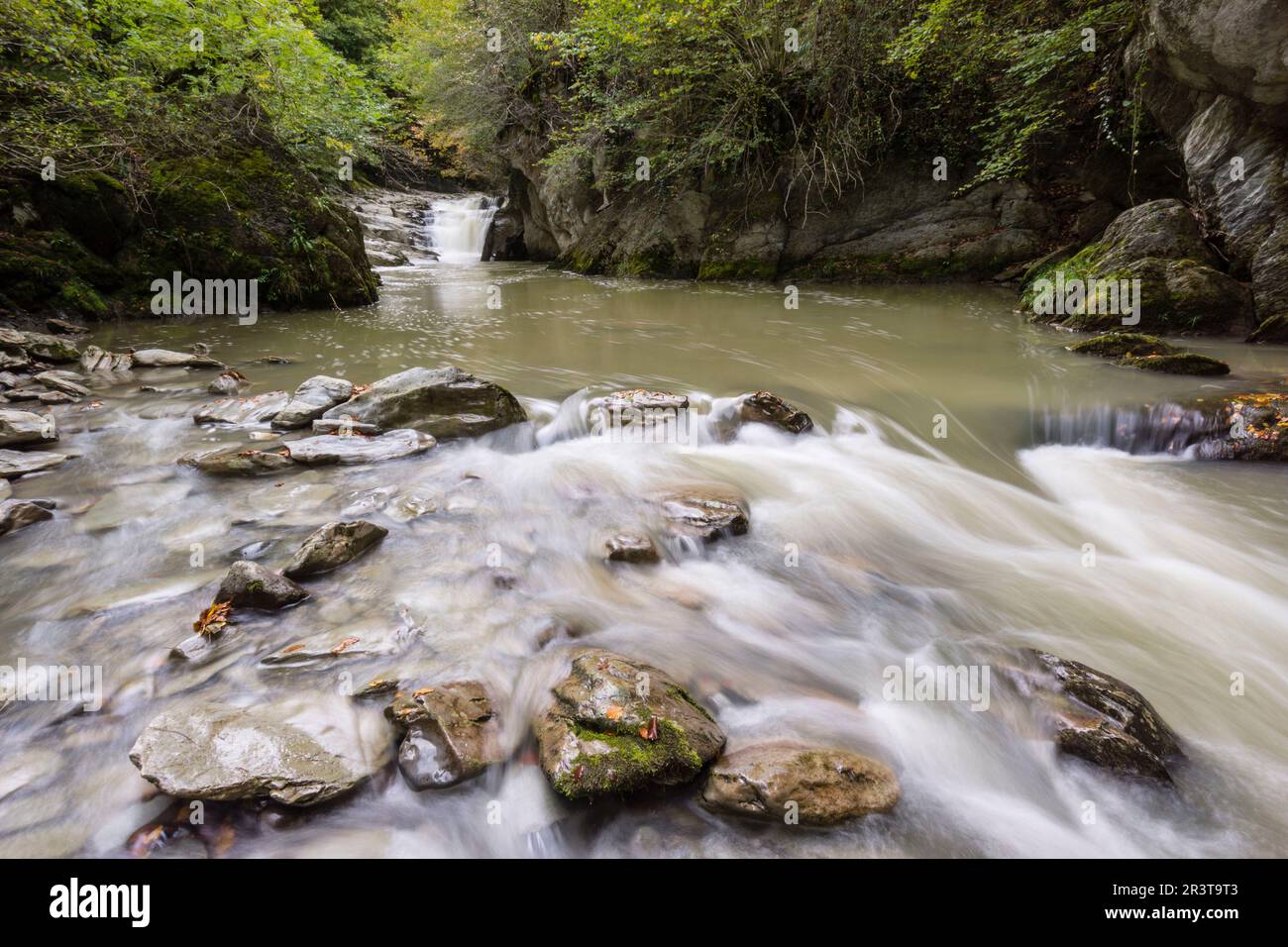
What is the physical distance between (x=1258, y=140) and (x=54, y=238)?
581 inches

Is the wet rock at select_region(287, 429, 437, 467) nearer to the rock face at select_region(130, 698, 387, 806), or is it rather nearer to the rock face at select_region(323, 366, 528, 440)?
the rock face at select_region(323, 366, 528, 440)

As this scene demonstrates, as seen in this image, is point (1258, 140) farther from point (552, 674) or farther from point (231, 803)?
point (231, 803)

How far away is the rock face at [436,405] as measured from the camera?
4.88 meters

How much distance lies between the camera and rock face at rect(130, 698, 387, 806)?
5.79ft

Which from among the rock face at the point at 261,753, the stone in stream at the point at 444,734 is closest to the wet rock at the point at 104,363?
the rock face at the point at 261,753

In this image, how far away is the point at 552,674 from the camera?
241cm

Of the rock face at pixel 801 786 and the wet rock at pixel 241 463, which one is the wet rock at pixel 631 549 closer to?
the rock face at pixel 801 786

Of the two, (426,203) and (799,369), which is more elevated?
(426,203)

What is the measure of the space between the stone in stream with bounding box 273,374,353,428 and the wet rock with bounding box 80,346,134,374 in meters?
2.33

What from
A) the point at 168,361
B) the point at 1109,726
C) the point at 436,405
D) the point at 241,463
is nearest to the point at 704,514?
the point at 1109,726

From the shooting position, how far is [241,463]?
4.02m

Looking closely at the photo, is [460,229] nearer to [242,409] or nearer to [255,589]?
[242,409]

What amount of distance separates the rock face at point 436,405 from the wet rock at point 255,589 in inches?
88.9
